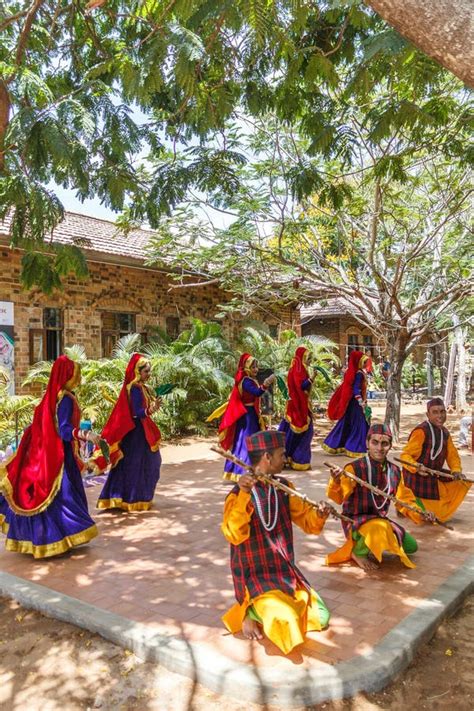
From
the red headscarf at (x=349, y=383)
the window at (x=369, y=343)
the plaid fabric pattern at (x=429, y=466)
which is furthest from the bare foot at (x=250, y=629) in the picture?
the window at (x=369, y=343)

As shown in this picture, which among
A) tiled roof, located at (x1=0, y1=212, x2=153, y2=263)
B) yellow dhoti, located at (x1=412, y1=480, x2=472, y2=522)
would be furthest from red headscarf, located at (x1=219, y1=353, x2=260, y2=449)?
tiled roof, located at (x1=0, y1=212, x2=153, y2=263)

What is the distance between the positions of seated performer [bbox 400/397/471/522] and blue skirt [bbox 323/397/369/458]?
3825mm

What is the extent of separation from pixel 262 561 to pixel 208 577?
1167 mm

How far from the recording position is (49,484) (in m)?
4.82

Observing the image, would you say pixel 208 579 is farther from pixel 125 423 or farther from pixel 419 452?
pixel 419 452

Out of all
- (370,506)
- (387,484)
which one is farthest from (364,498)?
(387,484)

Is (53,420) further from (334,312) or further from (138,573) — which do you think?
(334,312)

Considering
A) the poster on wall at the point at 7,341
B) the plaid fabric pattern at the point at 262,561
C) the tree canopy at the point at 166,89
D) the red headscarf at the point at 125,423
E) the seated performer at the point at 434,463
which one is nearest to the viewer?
the plaid fabric pattern at the point at 262,561

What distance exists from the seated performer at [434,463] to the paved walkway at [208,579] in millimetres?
281

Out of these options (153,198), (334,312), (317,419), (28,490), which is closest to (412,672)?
(28,490)

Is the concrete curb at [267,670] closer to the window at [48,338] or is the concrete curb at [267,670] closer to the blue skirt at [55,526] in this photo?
the blue skirt at [55,526]

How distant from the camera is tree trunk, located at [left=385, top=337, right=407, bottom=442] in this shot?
1162 centimetres

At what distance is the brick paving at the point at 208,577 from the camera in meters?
3.40

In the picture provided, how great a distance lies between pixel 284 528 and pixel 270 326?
52.9ft
